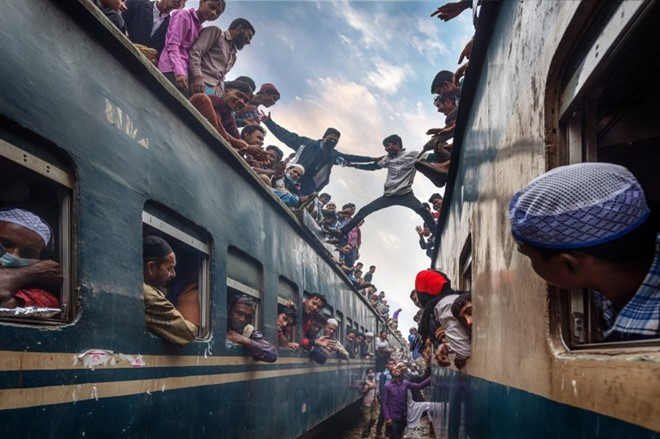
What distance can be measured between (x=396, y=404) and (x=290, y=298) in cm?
428

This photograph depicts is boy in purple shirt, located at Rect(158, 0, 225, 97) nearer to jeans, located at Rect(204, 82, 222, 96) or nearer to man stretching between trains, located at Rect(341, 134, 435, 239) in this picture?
jeans, located at Rect(204, 82, 222, 96)

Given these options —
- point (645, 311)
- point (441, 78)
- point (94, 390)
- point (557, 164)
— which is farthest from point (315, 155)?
point (645, 311)

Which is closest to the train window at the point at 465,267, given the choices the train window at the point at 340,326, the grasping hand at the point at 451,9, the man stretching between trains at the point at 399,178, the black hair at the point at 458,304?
the black hair at the point at 458,304

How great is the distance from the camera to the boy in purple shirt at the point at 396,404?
34.0 ft

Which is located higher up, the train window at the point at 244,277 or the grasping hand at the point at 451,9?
the grasping hand at the point at 451,9

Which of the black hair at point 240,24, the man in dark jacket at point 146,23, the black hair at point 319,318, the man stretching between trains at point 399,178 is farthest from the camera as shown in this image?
the man stretching between trains at point 399,178

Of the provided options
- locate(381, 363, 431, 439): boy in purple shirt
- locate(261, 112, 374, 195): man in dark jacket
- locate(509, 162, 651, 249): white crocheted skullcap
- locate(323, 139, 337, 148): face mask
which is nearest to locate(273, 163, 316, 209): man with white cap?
locate(261, 112, 374, 195): man in dark jacket

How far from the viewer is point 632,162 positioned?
2.04 metres

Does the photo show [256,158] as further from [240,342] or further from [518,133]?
[518,133]

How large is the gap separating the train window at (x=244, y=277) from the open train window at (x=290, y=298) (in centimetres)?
75

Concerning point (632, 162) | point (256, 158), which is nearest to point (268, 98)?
point (256, 158)

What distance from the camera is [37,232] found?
2.38 metres

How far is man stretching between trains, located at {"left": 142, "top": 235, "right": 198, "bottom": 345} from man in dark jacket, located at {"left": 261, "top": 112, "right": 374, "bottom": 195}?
6.95 metres

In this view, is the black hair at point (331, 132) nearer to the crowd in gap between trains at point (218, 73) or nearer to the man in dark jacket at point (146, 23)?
the crowd in gap between trains at point (218, 73)
